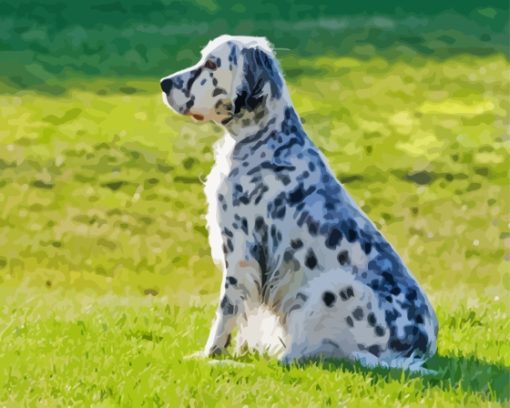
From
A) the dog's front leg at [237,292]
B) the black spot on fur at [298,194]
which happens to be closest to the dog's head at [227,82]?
the black spot on fur at [298,194]

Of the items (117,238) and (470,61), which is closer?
(117,238)

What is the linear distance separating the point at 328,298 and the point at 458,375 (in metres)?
0.86

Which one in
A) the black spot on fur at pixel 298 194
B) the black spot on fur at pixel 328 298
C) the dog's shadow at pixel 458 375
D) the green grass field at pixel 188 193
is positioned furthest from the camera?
the black spot on fur at pixel 298 194

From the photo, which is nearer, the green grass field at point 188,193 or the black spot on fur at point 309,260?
the green grass field at point 188,193

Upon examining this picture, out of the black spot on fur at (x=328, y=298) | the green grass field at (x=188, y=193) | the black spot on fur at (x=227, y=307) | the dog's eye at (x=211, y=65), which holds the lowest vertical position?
the green grass field at (x=188, y=193)

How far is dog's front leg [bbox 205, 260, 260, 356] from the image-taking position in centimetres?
752

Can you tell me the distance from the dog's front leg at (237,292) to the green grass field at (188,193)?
267 millimetres

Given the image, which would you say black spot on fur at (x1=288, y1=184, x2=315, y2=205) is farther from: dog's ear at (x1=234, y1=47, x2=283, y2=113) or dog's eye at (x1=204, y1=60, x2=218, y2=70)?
dog's eye at (x1=204, y1=60, x2=218, y2=70)

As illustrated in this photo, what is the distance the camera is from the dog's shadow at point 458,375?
7000mm

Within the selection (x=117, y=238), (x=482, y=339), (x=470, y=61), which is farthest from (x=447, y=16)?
(x=482, y=339)

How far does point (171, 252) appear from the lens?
41.5ft

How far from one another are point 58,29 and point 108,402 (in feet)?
60.9

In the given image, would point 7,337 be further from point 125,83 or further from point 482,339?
point 125,83

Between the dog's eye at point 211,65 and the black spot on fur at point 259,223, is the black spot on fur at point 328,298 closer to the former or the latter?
the black spot on fur at point 259,223
